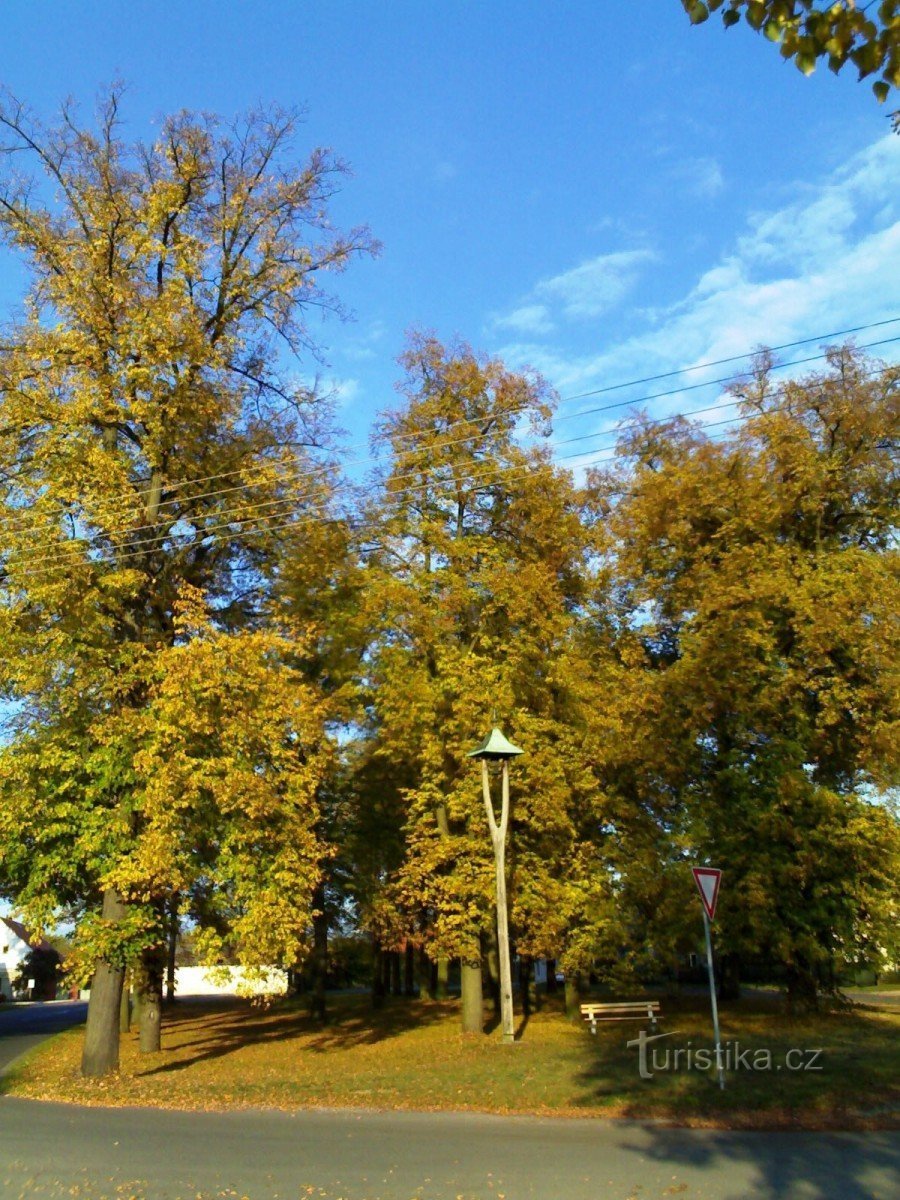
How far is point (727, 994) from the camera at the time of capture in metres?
27.4

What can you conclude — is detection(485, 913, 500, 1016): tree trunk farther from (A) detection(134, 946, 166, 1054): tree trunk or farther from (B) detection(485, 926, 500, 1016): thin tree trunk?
(A) detection(134, 946, 166, 1054): tree trunk

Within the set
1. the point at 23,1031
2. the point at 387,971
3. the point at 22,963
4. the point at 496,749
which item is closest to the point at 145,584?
the point at 496,749

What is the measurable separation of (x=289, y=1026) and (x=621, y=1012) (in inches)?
490

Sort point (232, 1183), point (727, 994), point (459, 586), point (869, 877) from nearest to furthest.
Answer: point (232, 1183) → point (869, 877) → point (459, 586) → point (727, 994)

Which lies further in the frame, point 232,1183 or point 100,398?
point 100,398

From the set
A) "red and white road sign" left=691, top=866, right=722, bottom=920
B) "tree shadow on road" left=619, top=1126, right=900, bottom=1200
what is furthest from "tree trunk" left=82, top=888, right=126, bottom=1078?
"tree shadow on road" left=619, top=1126, right=900, bottom=1200

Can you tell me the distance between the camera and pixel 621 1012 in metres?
21.0

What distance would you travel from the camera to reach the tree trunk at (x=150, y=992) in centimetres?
1696

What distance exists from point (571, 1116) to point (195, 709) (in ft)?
25.9

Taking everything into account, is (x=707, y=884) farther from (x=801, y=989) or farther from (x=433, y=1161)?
(x=801, y=989)

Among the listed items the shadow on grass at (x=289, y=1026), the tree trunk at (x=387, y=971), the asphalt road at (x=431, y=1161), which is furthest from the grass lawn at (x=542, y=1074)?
the tree trunk at (x=387, y=971)

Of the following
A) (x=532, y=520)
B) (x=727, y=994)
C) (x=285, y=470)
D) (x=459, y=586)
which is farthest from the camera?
(x=727, y=994)

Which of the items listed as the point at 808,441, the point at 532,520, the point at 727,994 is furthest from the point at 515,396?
the point at 727,994

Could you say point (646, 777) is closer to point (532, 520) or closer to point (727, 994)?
point (532, 520)
